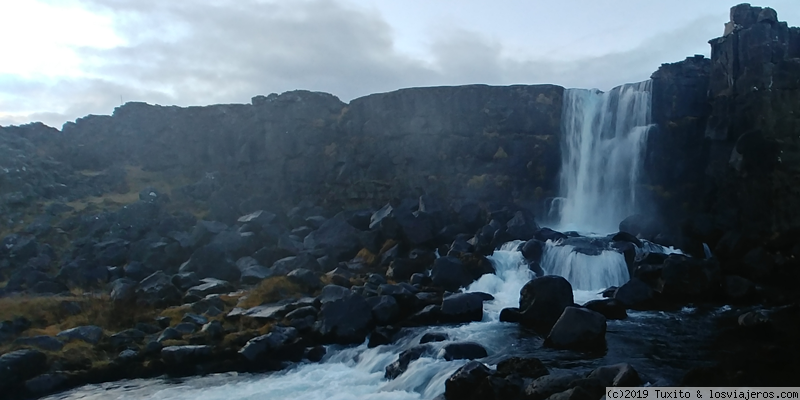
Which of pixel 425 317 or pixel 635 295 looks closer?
pixel 425 317

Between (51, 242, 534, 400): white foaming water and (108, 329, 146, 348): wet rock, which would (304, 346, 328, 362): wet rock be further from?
(108, 329, 146, 348): wet rock

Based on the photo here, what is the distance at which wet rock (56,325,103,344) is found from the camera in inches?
904

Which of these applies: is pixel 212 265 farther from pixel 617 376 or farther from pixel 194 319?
pixel 617 376

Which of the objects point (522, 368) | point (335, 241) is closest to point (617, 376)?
point (522, 368)

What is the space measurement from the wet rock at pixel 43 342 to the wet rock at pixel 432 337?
12.9 meters

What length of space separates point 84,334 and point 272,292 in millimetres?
8863

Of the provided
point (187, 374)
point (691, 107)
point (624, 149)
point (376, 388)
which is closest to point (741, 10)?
point (691, 107)

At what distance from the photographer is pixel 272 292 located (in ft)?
98.3

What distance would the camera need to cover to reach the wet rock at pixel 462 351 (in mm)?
19703

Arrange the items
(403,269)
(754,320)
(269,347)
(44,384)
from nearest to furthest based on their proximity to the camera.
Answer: (44,384) → (754,320) → (269,347) → (403,269)

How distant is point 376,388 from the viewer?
61.4ft

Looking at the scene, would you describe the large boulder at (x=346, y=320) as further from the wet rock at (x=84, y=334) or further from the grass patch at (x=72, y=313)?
the wet rock at (x=84, y=334)

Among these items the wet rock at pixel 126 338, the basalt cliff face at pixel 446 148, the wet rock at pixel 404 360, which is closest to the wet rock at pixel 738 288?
the basalt cliff face at pixel 446 148

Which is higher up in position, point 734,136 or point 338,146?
point 338,146
